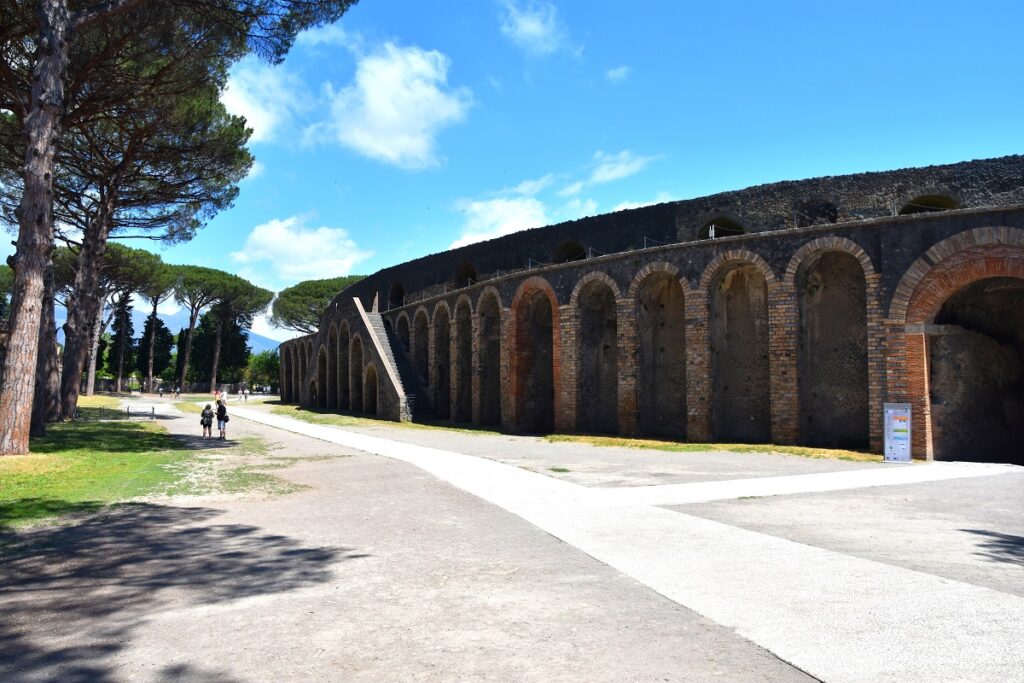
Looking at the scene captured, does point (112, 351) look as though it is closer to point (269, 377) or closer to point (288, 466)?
point (269, 377)

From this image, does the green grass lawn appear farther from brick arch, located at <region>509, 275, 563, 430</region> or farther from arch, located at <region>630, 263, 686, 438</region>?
arch, located at <region>630, 263, 686, 438</region>

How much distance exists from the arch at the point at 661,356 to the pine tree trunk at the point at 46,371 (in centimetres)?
1473

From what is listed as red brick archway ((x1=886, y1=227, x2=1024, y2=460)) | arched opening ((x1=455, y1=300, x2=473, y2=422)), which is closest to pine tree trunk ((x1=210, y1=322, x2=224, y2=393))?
arched opening ((x1=455, y1=300, x2=473, y2=422))

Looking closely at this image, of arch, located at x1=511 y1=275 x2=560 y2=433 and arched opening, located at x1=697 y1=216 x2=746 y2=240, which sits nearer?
arched opening, located at x1=697 y1=216 x2=746 y2=240

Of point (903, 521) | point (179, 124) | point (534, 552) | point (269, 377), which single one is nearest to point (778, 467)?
point (903, 521)

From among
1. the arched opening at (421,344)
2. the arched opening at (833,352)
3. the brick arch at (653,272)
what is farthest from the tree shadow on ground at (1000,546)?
the arched opening at (421,344)

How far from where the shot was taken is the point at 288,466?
11688mm

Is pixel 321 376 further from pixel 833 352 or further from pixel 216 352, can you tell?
pixel 833 352

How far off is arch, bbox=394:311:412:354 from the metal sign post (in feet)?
72.3

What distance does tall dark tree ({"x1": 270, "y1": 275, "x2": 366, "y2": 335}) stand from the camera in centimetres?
6212

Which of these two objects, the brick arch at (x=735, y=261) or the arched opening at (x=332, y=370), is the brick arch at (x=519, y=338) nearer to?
the brick arch at (x=735, y=261)

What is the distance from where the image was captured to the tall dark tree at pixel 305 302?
62125 millimetres

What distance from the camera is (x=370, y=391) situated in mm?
31031

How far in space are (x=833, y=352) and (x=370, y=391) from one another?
21.9 meters
